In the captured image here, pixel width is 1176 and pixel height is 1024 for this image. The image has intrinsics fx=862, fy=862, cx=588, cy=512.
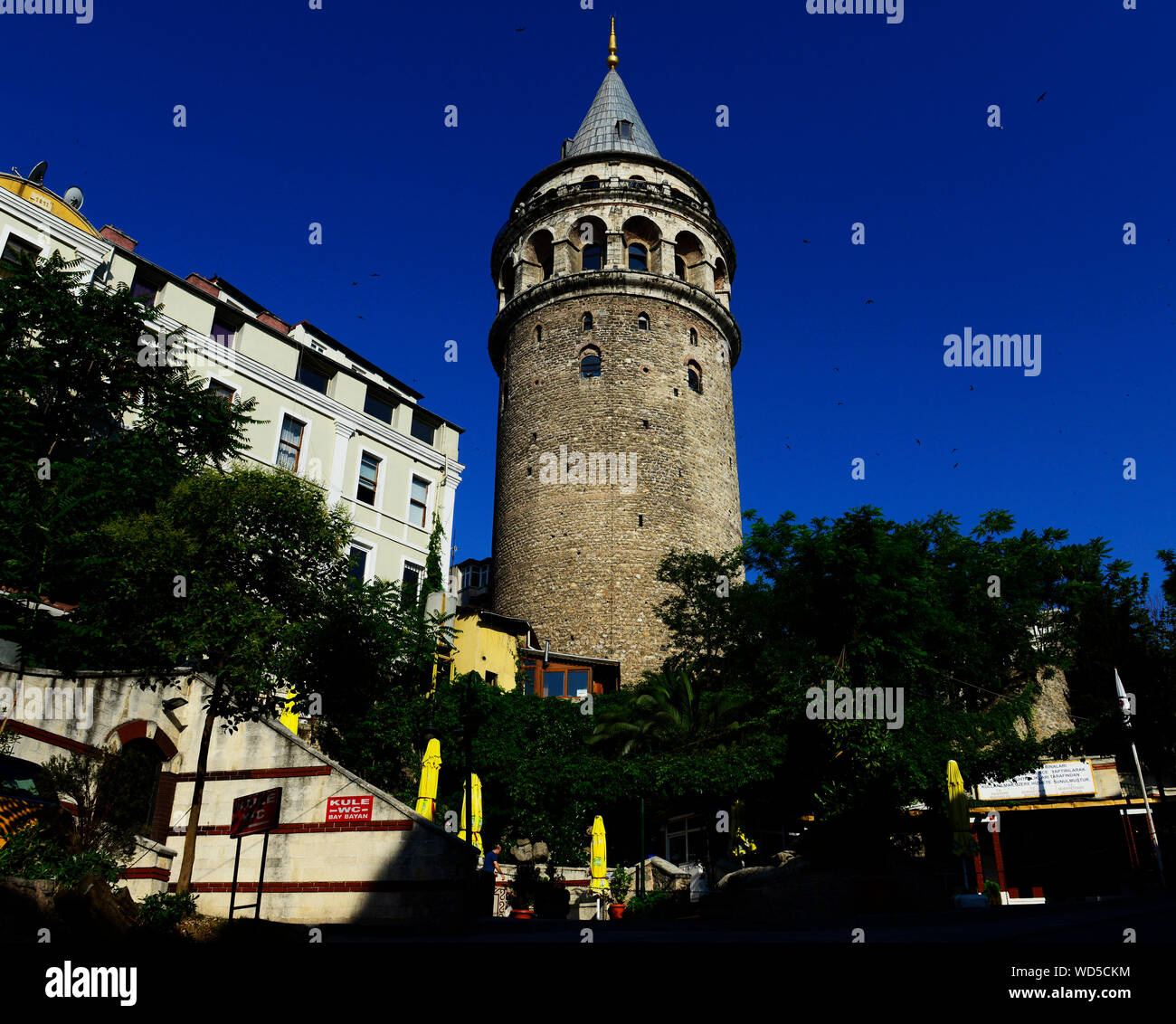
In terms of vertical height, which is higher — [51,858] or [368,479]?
[368,479]

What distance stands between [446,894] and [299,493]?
8.40 metres

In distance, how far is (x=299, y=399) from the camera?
28188 mm

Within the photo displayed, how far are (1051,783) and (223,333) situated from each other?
29.8 metres

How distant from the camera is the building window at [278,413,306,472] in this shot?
1075 inches

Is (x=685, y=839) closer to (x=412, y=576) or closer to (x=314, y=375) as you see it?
(x=412, y=576)

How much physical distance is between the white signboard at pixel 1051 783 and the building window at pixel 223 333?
2756cm

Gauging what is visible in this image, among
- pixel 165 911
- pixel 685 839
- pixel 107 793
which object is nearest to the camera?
pixel 165 911

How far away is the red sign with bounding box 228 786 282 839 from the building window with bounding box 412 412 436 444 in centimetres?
2083

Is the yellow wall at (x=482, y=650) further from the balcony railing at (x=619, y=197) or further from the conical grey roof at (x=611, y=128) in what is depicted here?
the conical grey roof at (x=611, y=128)

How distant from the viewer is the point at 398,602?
2480 centimetres

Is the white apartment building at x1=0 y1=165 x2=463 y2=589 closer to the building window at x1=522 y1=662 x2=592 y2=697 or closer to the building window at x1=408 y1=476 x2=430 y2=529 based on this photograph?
the building window at x1=408 y1=476 x2=430 y2=529

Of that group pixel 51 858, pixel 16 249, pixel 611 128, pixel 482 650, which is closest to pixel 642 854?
pixel 482 650

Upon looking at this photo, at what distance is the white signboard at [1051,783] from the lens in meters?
26.8
